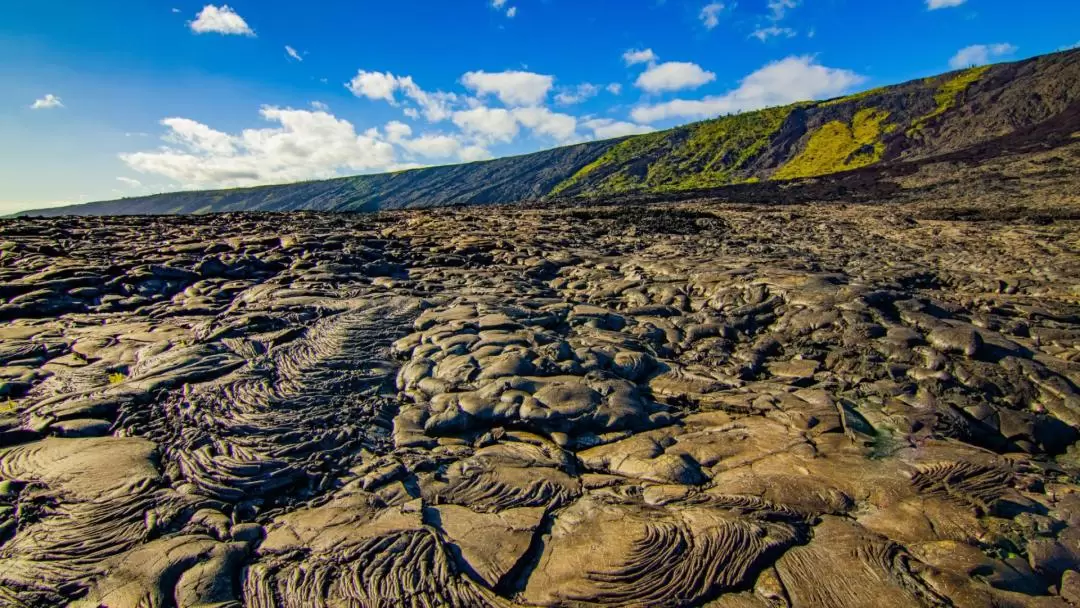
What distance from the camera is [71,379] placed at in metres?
7.07

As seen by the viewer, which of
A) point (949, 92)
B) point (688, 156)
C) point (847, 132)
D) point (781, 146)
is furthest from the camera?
point (688, 156)

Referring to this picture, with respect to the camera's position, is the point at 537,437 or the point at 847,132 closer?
the point at 537,437

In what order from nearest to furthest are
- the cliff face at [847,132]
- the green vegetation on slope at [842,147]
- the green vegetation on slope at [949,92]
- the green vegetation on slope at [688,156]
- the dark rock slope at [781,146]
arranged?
the dark rock slope at [781,146] → the cliff face at [847,132] → the green vegetation on slope at [842,147] → the green vegetation on slope at [949,92] → the green vegetation on slope at [688,156]

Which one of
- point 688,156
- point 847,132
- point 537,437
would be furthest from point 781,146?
point 537,437

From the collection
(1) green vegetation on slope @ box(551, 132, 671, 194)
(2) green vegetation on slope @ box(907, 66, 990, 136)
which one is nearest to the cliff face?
(2) green vegetation on slope @ box(907, 66, 990, 136)

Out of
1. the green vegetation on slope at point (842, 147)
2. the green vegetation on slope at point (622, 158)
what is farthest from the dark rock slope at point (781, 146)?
the green vegetation on slope at point (622, 158)

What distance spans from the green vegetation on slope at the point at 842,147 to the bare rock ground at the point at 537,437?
4758 cm

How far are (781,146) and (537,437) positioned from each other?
70.1 m

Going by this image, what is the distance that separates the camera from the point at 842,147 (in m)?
59.0

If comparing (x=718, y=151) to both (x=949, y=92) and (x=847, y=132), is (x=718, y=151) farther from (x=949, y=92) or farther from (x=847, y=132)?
(x=949, y=92)

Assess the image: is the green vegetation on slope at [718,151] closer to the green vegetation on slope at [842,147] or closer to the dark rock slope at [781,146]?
the dark rock slope at [781,146]

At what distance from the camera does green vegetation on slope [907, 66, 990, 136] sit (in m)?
56.8

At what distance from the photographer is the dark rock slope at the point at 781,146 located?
163 feet

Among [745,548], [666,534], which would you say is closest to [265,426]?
[666,534]
